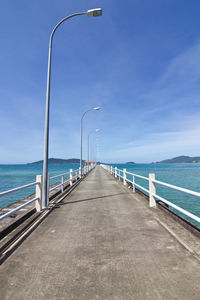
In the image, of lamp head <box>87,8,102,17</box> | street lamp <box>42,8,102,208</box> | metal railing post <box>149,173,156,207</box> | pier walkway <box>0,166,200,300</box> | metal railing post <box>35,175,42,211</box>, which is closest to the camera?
pier walkway <box>0,166,200,300</box>

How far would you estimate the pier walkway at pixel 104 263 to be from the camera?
7.41 ft

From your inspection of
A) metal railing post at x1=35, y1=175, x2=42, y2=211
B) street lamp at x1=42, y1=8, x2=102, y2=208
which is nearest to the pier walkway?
metal railing post at x1=35, y1=175, x2=42, y2=211

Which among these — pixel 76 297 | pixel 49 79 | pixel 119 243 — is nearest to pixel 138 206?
pixel 119 243

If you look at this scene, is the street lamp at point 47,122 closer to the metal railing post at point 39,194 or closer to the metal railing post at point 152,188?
the metal railing post at point 39,194

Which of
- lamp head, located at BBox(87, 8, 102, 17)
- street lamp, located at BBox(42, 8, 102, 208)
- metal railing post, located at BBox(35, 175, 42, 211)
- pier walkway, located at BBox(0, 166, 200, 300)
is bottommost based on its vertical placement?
pier walkway, located at BBox(0, 166, 200, 300)

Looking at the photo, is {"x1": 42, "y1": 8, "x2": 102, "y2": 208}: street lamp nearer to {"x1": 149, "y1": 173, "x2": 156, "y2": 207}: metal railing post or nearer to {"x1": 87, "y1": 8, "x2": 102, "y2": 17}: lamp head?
{"x1": 87, "y1": 8, "x2": 102, "y2": 17}: lamp head

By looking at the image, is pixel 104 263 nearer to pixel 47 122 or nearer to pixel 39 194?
pixel 39 194

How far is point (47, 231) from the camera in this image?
4.35m

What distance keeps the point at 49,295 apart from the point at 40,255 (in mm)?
1093

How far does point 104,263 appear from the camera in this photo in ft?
9.45

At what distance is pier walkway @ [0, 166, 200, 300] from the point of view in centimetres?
226

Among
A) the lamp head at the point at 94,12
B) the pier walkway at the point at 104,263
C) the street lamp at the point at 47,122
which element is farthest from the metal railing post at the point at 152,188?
the lamp head at the point at 94,12

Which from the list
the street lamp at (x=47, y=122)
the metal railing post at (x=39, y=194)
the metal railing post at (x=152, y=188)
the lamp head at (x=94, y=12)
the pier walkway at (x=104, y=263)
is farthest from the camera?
the lamp head at (x=94, y=12)

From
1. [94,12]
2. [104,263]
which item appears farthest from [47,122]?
[104,263]
